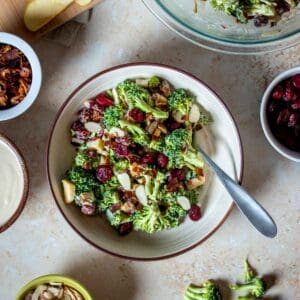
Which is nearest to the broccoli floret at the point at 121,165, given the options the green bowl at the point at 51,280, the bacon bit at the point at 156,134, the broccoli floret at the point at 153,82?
the bacon bit at the point at 156,134

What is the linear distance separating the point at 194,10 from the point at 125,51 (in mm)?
258

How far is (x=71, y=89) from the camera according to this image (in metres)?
1.94

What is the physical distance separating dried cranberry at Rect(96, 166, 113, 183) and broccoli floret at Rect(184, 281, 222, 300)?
0.42 m

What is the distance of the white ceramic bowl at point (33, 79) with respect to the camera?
1.81 m

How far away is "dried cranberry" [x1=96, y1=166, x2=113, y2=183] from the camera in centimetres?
185

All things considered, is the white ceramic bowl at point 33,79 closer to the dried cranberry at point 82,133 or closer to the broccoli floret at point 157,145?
the dried cranberry at point 82,133

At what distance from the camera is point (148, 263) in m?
1.97

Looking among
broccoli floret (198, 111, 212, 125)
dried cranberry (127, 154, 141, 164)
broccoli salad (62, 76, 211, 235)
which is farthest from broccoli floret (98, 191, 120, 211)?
broccoli floret (198, 111, 212, 125)

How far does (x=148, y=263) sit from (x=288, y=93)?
641mm

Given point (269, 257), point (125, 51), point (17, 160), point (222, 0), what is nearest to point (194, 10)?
point (222, 0)

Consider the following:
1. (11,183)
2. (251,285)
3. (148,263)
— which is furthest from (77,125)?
(251,285)

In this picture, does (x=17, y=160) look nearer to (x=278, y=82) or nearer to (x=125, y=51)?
(x=125, y=51)

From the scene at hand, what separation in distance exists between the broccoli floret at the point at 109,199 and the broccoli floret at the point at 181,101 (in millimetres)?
291

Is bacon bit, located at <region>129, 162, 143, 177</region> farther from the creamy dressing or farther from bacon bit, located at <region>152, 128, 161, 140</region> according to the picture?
the creamy dressing
